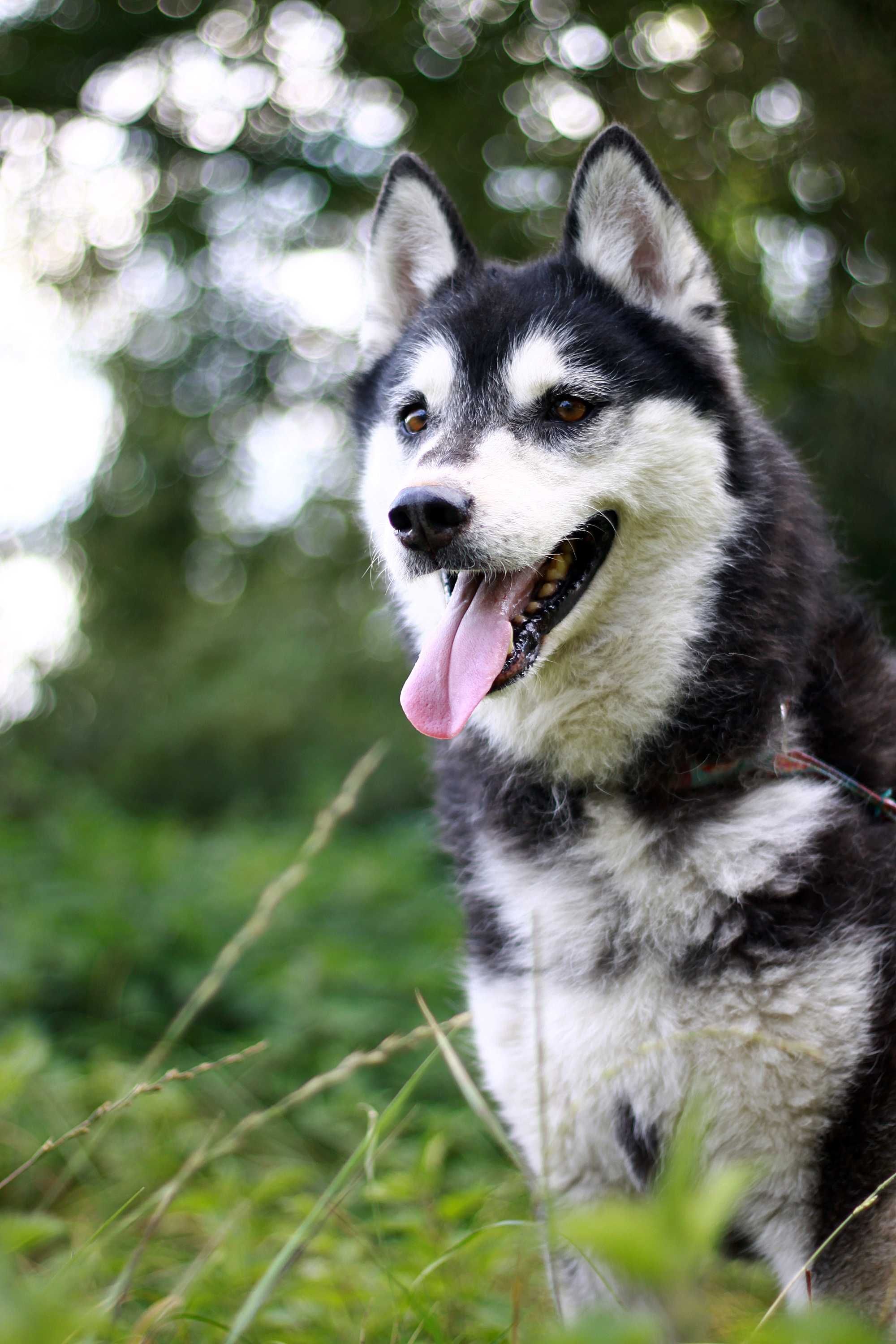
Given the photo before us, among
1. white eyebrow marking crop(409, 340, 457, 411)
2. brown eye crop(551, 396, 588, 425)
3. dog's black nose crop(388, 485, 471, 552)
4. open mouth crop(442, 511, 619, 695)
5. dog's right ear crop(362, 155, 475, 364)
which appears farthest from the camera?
dog's right ear crop(362, 155, 475, 364)

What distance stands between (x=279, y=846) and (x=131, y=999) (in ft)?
6.73

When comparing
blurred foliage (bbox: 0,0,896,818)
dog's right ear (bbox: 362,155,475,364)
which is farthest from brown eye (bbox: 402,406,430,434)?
blurred foliage (bbox: 0,0,896,818)

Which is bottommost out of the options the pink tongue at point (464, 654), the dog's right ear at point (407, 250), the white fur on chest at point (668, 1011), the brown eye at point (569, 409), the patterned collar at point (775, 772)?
the white fur on chest at point (668, 1011)

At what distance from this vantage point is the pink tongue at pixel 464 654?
219 cm

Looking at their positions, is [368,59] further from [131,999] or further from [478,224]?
[131,999]

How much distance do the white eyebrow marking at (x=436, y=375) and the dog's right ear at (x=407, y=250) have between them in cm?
40

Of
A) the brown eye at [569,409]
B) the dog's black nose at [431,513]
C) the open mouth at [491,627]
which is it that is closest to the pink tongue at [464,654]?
the open mouth at [491,627]

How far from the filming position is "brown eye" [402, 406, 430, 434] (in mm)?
2598

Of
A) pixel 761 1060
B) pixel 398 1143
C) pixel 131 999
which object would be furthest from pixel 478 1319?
pixel 131 999

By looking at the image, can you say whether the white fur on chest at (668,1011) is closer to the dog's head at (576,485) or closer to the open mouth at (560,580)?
the dog's head at (576,485)

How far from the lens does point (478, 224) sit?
6242mm

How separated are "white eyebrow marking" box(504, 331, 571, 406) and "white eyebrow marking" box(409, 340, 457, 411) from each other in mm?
150

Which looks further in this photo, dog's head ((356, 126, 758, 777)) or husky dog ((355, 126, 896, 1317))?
dog's head ((356, 126, 758, 777))

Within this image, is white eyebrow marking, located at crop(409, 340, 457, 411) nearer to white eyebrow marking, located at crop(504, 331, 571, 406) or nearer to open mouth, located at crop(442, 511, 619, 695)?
white eyebrow marking, located at crop(504, 331, 571, 406)
